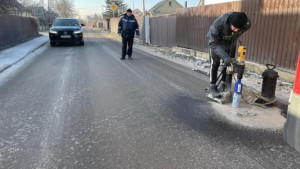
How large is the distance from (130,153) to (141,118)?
1019 mm

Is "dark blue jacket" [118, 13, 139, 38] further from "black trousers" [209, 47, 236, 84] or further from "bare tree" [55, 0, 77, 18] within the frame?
"bare tree" [55, 0, 77, 18]

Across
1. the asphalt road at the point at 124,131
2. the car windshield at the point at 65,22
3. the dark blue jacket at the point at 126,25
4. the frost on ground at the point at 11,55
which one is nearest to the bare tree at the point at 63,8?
the car windshield at the point at 65,22

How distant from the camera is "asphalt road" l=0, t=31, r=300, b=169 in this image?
249 cm

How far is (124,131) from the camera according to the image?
3.17 metres

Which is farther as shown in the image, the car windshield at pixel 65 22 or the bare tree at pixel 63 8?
the bare tree at pixel 63 8

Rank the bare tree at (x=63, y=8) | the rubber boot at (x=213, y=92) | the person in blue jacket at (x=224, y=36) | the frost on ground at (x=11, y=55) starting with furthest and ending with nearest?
the bare tree at (x=63, y=8) → the frost on ground at (x=11, y=55) → the rubber boot at (x=213, y=92) → the person in blue jacket at (x=224, y=36)

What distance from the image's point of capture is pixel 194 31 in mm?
10570

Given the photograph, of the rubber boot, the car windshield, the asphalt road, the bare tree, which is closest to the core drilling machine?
the rubber boot

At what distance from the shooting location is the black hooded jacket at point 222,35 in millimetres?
3729

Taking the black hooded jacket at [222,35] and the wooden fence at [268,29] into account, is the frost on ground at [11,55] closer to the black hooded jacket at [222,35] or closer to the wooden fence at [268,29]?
→ the black hooded jacket at [222,35]

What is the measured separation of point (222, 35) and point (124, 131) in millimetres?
2279

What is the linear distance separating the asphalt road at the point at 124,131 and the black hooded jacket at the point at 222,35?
1.02 m

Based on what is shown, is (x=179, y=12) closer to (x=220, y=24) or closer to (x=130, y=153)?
(x=220, y=24)

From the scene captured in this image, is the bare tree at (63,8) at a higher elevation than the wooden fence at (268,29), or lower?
higher
